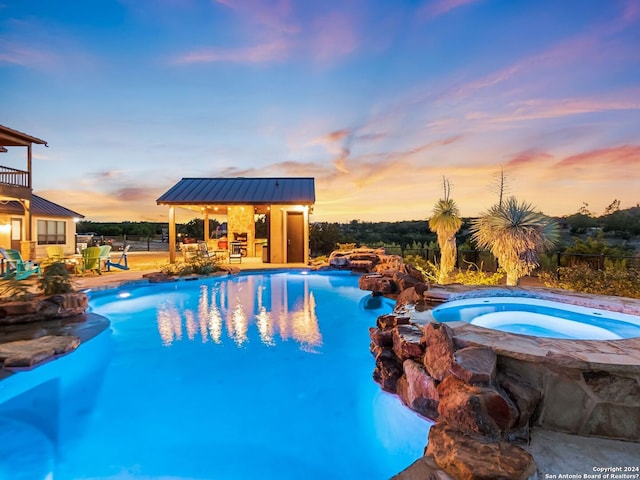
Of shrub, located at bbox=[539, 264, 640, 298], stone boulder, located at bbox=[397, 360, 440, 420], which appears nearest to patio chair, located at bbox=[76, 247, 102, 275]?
stone boulder, located at bbox=[397, 360, 440, 420]

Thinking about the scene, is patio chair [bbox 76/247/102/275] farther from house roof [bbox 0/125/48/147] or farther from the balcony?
house roof [bbox 0/125/48/147]

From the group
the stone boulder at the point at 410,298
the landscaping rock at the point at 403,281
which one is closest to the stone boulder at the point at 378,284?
the landscaping rock at the point at 403,281

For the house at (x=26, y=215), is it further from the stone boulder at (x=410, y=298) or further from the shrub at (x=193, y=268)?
the stone boulder at (x=410, y=298)

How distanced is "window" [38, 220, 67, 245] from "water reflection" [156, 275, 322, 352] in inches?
597

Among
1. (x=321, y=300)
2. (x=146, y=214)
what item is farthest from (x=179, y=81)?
(x=146, y=214)

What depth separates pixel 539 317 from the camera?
558 centimetres

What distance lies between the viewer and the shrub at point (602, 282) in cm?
697

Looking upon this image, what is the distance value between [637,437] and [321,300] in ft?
24.5

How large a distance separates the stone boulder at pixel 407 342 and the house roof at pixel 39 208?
70.6 feet

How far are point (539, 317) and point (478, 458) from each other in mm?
4663

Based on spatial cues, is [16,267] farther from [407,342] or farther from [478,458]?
[478,458]

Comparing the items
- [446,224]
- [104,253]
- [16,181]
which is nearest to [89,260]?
[104,253]

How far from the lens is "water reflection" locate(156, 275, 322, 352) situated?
6.20 meters

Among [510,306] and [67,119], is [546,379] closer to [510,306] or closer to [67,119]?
[510,306]
